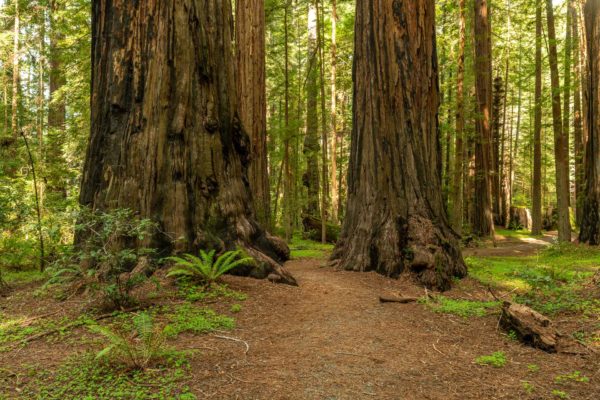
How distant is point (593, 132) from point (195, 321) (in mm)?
10787

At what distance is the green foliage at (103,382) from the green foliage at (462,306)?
3.50 meters

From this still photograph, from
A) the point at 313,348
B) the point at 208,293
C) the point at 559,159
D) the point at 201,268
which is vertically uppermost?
the point at 559,159

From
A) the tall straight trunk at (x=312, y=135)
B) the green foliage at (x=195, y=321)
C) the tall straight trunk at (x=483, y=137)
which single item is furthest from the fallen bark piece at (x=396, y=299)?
the tall straight trunk at (x=483, y=137)

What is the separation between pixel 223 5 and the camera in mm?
6414

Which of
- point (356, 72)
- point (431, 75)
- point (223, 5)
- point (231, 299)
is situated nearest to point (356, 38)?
point (356, 72)

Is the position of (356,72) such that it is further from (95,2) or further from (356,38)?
(95,2)

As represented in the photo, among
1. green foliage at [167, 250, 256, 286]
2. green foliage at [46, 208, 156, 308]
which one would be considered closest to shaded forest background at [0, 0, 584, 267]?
green foliage at [46, 208, 156, 308]

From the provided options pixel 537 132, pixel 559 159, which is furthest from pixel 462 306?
pixel 537 132

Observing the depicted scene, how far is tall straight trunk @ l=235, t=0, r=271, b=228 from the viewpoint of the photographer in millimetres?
10117

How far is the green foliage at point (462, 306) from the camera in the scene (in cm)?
523

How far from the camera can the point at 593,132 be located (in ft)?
33.8

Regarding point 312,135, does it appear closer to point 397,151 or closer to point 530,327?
point 397,151

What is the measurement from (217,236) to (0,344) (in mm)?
2760

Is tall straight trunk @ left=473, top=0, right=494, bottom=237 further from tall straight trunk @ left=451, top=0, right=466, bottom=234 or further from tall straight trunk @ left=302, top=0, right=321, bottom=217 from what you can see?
tall straight trunk @ left=302, top=0, right=321, bottom=217
